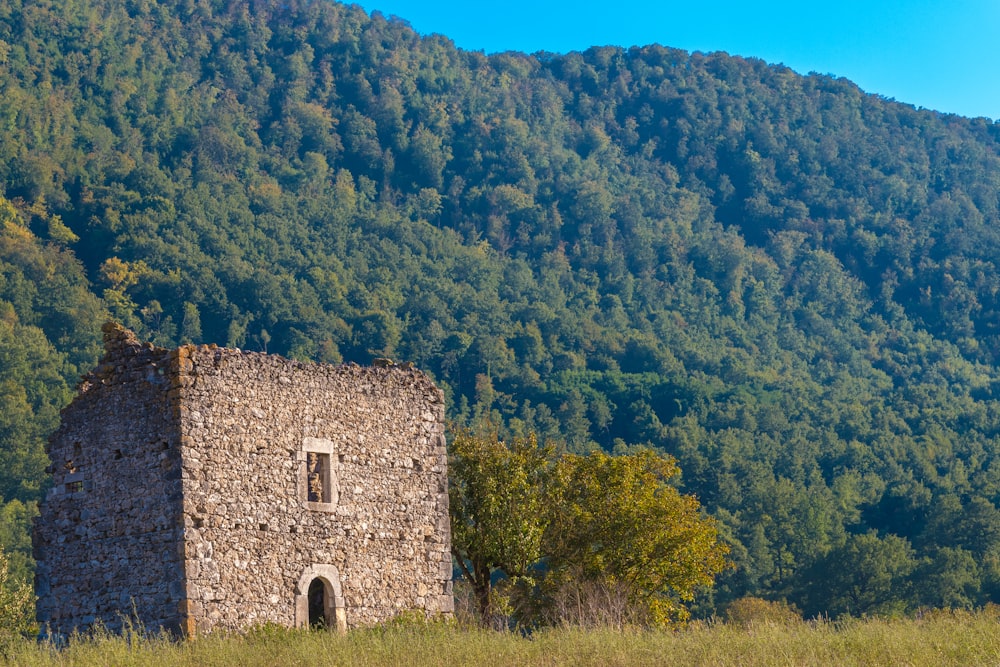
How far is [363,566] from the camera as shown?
1021 inches

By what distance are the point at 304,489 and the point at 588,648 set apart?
673 centimetres

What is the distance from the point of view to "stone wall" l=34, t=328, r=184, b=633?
23.6 metres

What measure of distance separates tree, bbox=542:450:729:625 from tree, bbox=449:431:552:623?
742 millimetres

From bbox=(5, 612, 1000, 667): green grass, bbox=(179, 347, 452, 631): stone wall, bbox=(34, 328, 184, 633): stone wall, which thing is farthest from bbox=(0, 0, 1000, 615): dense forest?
bbox=(5, 612, 1000, 667): green grass

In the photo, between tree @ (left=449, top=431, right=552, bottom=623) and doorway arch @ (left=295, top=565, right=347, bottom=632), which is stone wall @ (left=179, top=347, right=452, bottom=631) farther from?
tree @ (left=449, top=431, right=552, bottom=623)

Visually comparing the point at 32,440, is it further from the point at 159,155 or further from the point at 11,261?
the point at 159,155

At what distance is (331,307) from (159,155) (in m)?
40.2

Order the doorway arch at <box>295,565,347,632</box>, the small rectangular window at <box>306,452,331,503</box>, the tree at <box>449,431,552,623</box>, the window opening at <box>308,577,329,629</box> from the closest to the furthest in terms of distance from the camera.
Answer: the doorway arch at <box>295,565,347,632</box>, the window opening at <box>308,577,329,629</box>, the small rectangular window at <box>306,452,331,503</box>, the tree at <box>449,431,552,623</box>

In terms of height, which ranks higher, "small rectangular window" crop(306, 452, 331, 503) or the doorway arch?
"small rectangular window" crop(306, 452, 331, 503)

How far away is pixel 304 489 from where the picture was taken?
82.8ft

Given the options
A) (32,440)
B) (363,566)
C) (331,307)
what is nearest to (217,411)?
(363,566)

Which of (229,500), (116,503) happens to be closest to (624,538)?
(229,500)

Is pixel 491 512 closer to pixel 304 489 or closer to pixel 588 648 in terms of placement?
pixel 304 489

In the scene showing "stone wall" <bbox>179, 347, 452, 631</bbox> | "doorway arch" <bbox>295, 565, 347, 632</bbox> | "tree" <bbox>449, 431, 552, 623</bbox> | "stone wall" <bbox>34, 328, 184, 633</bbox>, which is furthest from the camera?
"tree" <bbox>449, 431, 552, 623</bbox>
